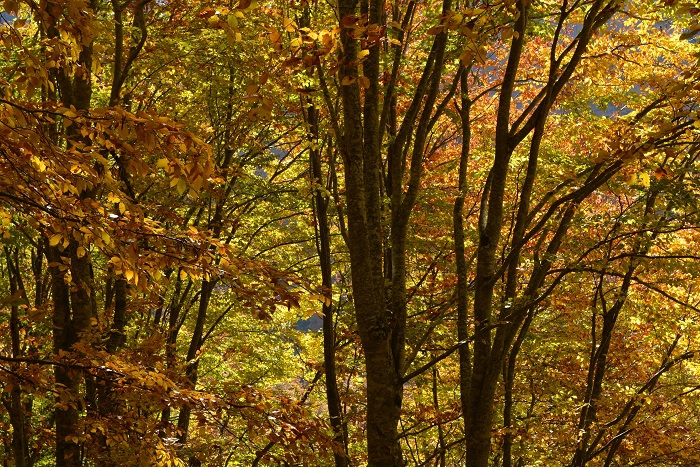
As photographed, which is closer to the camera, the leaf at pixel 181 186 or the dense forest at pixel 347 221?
the leaf at pixel 181 186

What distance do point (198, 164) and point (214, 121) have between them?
835cm

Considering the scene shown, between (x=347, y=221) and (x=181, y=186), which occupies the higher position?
(x=347, y=221)

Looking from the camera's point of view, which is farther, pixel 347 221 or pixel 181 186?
pixel 347 221

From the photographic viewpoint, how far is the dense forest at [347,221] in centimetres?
331

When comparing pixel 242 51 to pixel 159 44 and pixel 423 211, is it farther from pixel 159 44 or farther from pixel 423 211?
pixel 423 211

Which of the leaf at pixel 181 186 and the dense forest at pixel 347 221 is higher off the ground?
the dense forest at pixel 347 221

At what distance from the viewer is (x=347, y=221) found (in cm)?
465

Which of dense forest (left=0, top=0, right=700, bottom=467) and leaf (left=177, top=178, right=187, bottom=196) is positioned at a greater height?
dense forest (left=0, top=0, right=700, bottom=467)

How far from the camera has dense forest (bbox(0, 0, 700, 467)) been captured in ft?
10.9

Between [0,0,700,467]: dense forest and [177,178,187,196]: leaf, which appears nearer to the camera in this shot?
[177,178,187,196]: leaf

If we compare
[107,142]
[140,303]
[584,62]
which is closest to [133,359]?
[140,303]

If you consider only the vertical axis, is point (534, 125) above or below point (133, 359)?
above

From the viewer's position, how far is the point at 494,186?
441 cm

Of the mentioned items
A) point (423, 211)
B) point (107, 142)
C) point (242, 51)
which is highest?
point (242, 51)
